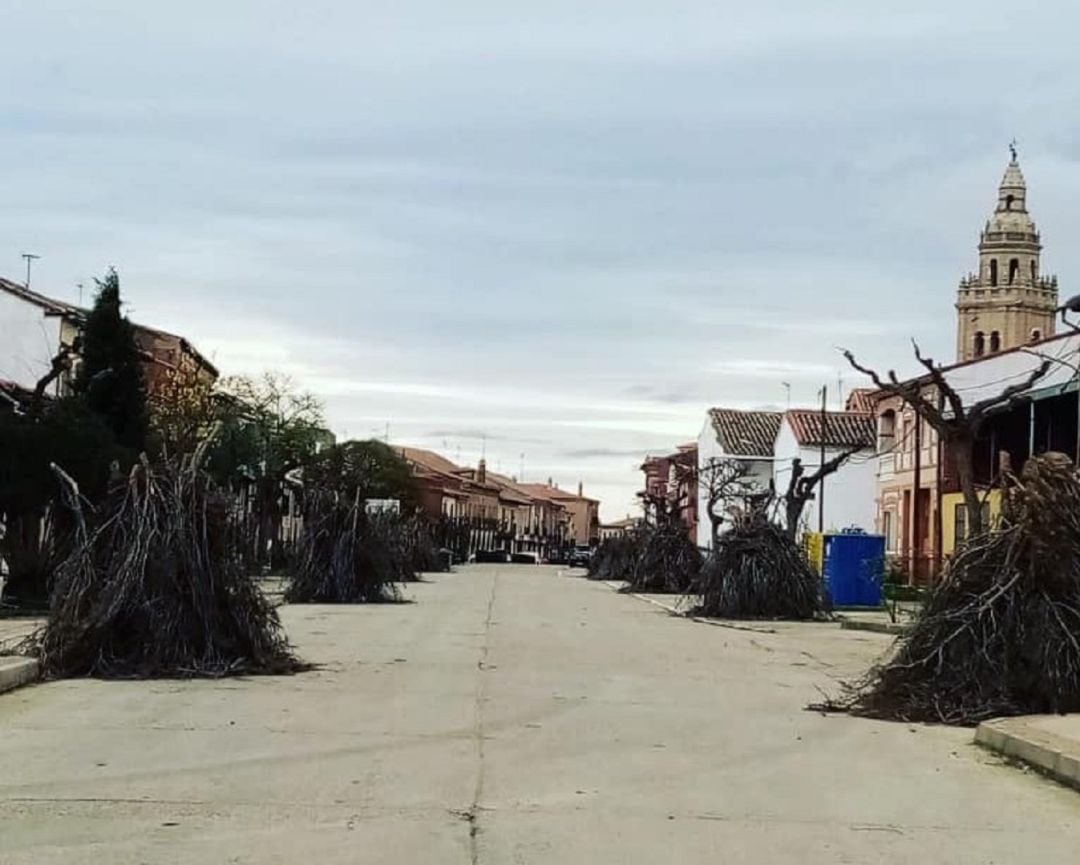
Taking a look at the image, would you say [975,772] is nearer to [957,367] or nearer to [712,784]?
[712,784]

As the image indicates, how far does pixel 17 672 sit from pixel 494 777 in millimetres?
6787

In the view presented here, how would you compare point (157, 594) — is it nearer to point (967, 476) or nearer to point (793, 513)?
point (967, 476)

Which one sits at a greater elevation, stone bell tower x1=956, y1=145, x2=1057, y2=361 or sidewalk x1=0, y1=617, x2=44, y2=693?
stone bell tower x1=956, y1=145, x2=1057, y2=361

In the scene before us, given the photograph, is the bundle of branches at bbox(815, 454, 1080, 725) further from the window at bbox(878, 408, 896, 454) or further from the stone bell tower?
the stone bell tower

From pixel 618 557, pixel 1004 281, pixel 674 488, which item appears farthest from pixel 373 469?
A: pixel 1004 281

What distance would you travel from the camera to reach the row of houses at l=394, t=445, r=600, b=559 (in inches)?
5113

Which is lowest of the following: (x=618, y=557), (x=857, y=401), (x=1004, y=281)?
(x=618, y=557)

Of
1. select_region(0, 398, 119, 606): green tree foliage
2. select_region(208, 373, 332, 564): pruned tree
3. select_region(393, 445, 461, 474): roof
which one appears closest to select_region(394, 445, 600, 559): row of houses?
select_region(393, 445, 461, 474): roof

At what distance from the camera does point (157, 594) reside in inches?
661

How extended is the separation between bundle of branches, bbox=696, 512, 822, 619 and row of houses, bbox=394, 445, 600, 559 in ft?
260

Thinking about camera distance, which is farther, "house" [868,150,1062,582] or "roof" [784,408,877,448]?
"roof" [784,408,877,448]

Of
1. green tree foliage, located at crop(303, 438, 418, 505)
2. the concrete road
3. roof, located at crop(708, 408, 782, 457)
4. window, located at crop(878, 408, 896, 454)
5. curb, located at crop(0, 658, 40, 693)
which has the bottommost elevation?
the concrete road

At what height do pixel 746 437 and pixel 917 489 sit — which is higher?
pixel 746 437

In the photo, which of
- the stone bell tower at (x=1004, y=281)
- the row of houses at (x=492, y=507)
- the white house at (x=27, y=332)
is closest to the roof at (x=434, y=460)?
the row of houses at (x=492, y=507)
